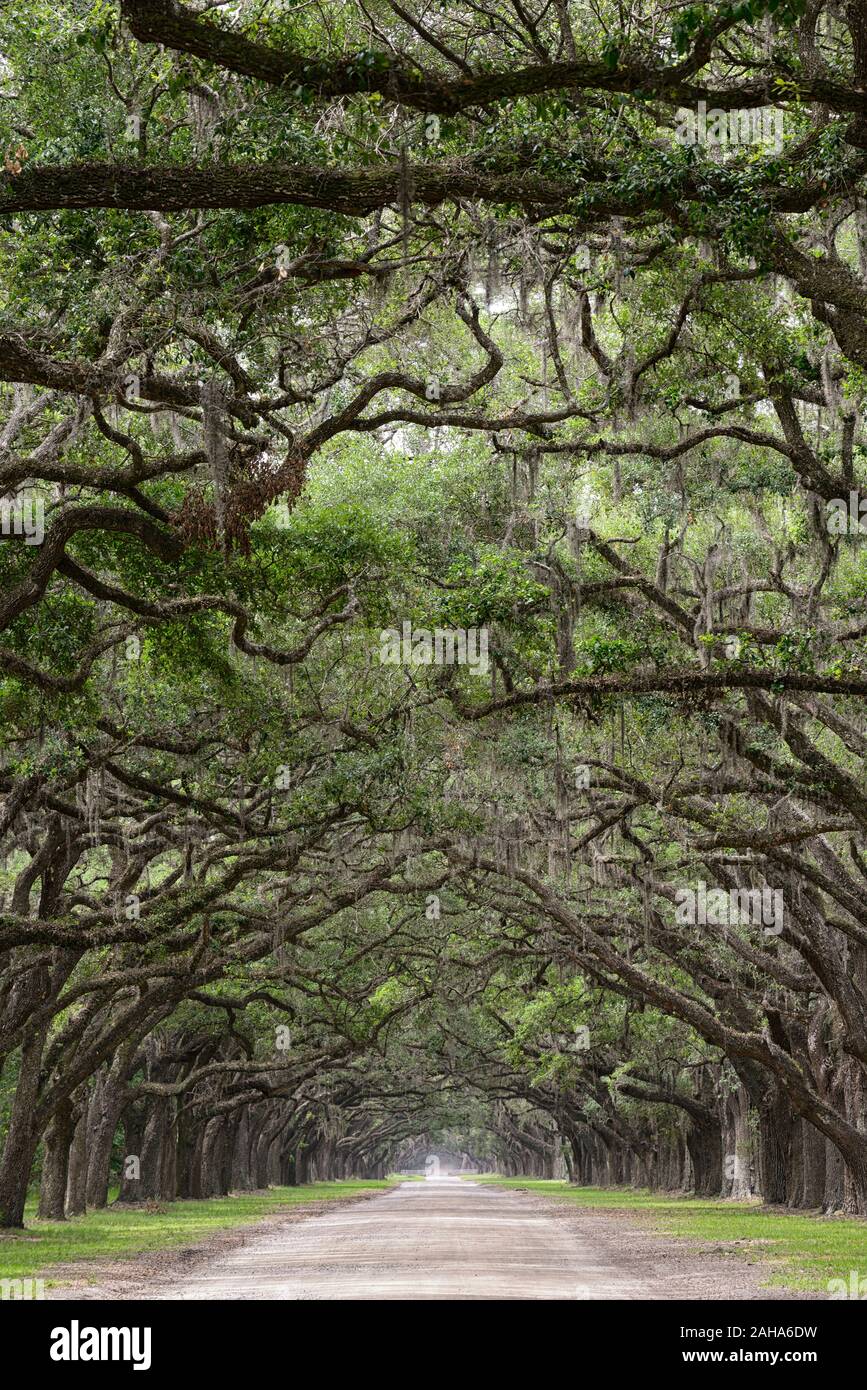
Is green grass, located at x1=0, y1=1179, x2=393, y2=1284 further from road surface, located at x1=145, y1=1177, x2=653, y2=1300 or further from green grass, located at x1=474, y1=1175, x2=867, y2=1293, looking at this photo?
green grass, located at x1=474, y1=1175, x2=867, y2=1293

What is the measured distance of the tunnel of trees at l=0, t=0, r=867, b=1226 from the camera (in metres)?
8.87

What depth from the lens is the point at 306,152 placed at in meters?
8.95

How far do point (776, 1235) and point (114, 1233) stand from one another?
10.8 meters

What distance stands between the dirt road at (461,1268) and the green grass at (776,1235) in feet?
1.47

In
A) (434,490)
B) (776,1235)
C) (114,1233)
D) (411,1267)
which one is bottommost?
(114,1233)

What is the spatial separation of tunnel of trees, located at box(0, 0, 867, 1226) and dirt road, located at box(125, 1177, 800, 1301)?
4145 millimetres

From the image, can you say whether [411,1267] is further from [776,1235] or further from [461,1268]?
[776,1235]

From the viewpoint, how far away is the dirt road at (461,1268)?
12.9m

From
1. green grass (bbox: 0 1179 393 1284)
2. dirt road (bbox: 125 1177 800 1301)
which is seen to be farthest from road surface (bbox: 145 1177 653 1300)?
green grass (bbox: 0 1179 393 1284)

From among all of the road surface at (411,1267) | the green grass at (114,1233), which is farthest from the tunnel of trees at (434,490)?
the road surface at (411,1267)

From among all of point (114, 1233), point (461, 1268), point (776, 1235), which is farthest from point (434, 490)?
point (114, 1233)

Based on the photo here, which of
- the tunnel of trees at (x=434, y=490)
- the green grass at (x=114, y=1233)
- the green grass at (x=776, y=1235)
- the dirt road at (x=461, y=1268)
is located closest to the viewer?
the tunnel of trees at (x=434, y=490)

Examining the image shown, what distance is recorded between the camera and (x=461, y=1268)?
1594 centimetres

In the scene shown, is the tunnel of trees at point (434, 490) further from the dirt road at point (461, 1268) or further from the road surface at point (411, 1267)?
the road surface at point (411, 1267)
